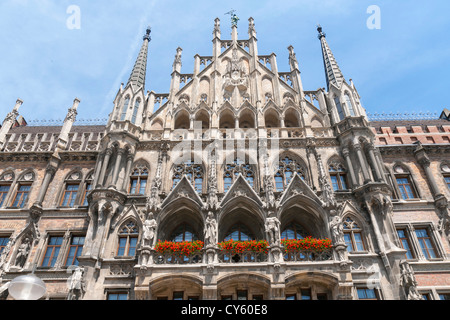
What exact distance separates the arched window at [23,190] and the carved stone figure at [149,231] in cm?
806

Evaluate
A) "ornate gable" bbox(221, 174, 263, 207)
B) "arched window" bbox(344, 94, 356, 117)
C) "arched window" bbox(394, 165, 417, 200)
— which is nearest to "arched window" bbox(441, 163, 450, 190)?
"arched window" bbox(394, 165, 417, 200)

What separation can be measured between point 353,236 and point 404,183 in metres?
5.66

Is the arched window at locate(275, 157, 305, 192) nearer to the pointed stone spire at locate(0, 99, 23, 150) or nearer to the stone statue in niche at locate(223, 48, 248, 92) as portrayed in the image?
the stone statue in niche at locate(223, 48, 248, 92)

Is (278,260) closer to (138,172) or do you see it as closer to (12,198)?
(138,172)

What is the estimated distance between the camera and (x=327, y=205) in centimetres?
1638

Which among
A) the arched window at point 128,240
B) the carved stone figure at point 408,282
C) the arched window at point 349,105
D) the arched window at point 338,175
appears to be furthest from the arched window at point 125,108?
the carved stone figure at point 408,282

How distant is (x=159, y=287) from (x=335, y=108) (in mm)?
14629

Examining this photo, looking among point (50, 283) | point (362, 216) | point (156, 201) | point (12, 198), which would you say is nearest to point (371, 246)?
point (362, 216)

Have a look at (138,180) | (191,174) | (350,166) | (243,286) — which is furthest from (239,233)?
(350,166)

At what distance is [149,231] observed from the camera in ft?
50.9

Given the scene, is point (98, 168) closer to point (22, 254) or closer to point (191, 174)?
point (191, 174)

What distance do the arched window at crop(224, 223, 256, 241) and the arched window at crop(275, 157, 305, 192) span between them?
280cm

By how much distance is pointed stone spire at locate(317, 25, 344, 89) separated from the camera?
2259 cm

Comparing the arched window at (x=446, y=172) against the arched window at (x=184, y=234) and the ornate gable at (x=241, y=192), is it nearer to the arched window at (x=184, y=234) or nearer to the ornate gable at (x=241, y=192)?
the ornate gable at (x=241, y=192)
